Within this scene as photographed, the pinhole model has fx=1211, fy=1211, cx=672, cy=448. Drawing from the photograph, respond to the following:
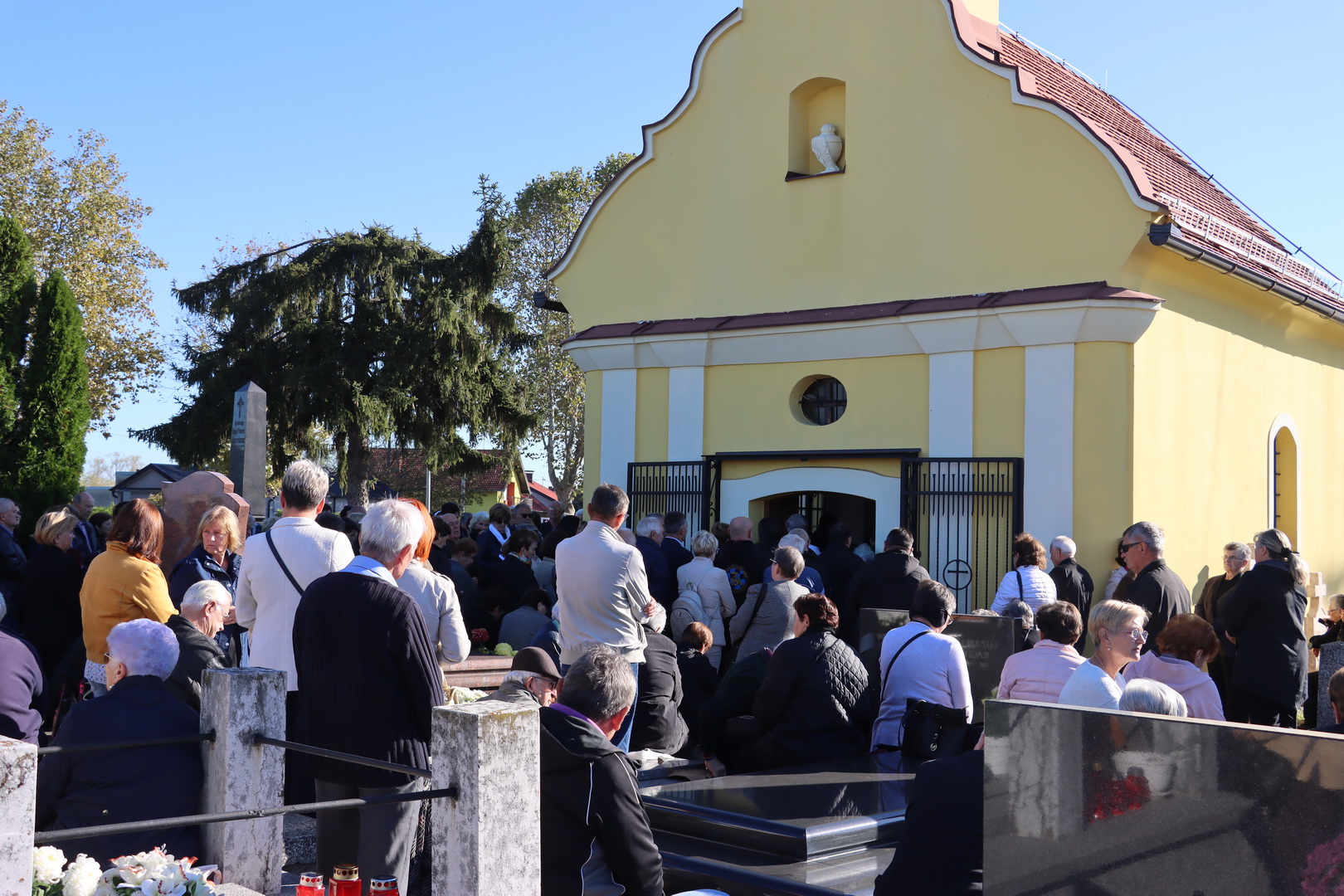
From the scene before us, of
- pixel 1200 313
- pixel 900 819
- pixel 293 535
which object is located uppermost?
pixel 1200 313

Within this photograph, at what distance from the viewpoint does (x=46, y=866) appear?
11.3 ft

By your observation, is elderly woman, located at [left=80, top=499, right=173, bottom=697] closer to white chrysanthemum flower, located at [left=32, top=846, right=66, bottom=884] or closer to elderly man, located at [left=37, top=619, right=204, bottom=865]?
elderly man, located at [left=37, top=619, right=204, bottom=865]

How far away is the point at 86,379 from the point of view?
23547mm

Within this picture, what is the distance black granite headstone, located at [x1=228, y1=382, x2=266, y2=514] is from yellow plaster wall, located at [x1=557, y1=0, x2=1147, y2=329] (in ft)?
13.8

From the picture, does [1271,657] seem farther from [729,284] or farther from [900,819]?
[729,284]

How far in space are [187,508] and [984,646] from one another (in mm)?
6506

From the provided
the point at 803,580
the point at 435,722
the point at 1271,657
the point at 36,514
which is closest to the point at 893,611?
the point at 803,580

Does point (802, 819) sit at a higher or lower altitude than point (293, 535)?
lower

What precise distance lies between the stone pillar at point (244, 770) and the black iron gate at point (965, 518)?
9017mm

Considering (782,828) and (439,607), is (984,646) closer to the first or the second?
(782,828)

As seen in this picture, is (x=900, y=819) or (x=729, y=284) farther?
(x=729, y=284)

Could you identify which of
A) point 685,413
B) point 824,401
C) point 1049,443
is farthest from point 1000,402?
point 685,413

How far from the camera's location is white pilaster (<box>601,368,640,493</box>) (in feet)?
49.4

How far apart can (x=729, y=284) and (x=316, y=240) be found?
17.5m
